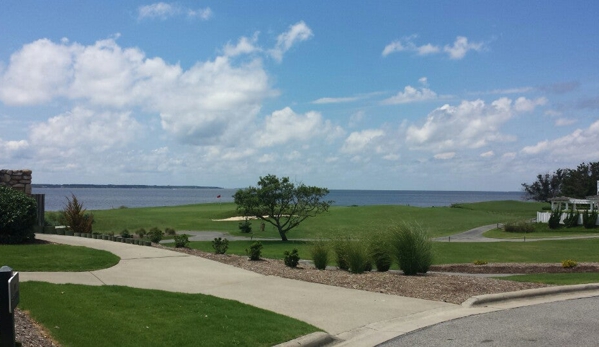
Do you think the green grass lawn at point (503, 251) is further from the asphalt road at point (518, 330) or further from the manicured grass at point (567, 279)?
the asphalt road at point (518, 330)

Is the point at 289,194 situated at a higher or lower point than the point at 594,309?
higher

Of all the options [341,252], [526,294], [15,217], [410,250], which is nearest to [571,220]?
[410,250]

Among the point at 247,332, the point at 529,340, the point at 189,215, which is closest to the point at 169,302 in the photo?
the point at 247,332

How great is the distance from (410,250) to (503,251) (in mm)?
16803

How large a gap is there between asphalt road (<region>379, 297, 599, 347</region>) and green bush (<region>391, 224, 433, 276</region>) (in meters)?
4.53

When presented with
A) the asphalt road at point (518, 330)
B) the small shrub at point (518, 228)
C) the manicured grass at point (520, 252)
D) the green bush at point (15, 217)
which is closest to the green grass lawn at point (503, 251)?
the manicured grass at point (520, 252)

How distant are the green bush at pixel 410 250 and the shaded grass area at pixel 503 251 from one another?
839 centimetres

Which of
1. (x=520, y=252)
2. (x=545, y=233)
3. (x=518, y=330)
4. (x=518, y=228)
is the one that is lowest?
(x=520, y=252)

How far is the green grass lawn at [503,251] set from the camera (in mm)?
25969

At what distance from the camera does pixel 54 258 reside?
14.0 m

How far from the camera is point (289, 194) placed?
38.7 m

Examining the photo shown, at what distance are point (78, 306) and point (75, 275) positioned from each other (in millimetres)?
3601

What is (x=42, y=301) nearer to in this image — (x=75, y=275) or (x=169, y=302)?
(x=169, y=302)

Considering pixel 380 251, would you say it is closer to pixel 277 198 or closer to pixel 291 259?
pixel 291 259
